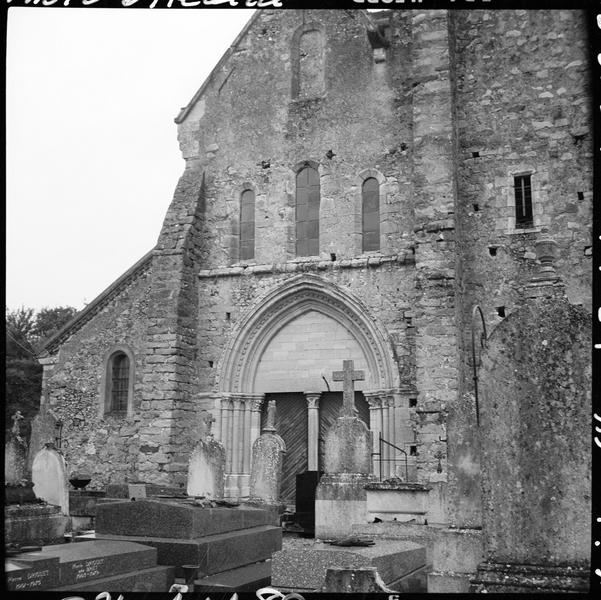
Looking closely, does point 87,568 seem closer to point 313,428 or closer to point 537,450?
point 537,450

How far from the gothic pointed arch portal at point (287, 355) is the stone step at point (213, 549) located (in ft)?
25.0

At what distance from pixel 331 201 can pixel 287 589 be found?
11.1 metres

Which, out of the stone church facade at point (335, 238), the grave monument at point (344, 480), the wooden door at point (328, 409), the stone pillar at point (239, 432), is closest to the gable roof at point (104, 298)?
the stone church facade at point (335, 238)

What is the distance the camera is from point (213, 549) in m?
6.73

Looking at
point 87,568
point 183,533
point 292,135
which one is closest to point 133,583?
point 87,568

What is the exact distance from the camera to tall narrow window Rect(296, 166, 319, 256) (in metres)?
16.0

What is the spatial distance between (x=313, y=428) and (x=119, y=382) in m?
4.87

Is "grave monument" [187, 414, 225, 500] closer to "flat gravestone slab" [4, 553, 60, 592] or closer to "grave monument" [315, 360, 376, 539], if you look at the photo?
"grave monument" [315, 360, 376, 539]

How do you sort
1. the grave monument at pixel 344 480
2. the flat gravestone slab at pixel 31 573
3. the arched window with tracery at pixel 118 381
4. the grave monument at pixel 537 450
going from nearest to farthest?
the grave monument at pixel 537 450 → the flat gravestone slab at pixel 31 573 → the grave monument at pixel 344 480 → the arched window with tracery at pixel 118 381

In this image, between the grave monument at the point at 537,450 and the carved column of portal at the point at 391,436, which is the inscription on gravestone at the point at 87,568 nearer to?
the grave monument at the point at 537,450

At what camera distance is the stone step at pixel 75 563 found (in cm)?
492

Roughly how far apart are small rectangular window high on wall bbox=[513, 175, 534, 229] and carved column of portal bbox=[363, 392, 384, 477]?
4.37m

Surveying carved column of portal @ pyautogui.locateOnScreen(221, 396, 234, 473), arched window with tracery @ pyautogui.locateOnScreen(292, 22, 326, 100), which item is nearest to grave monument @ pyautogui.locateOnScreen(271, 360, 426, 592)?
carved column of portal @ pyautogui.locateOnScreen(221, 396, 234, 473)

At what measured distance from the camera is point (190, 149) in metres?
17.3
